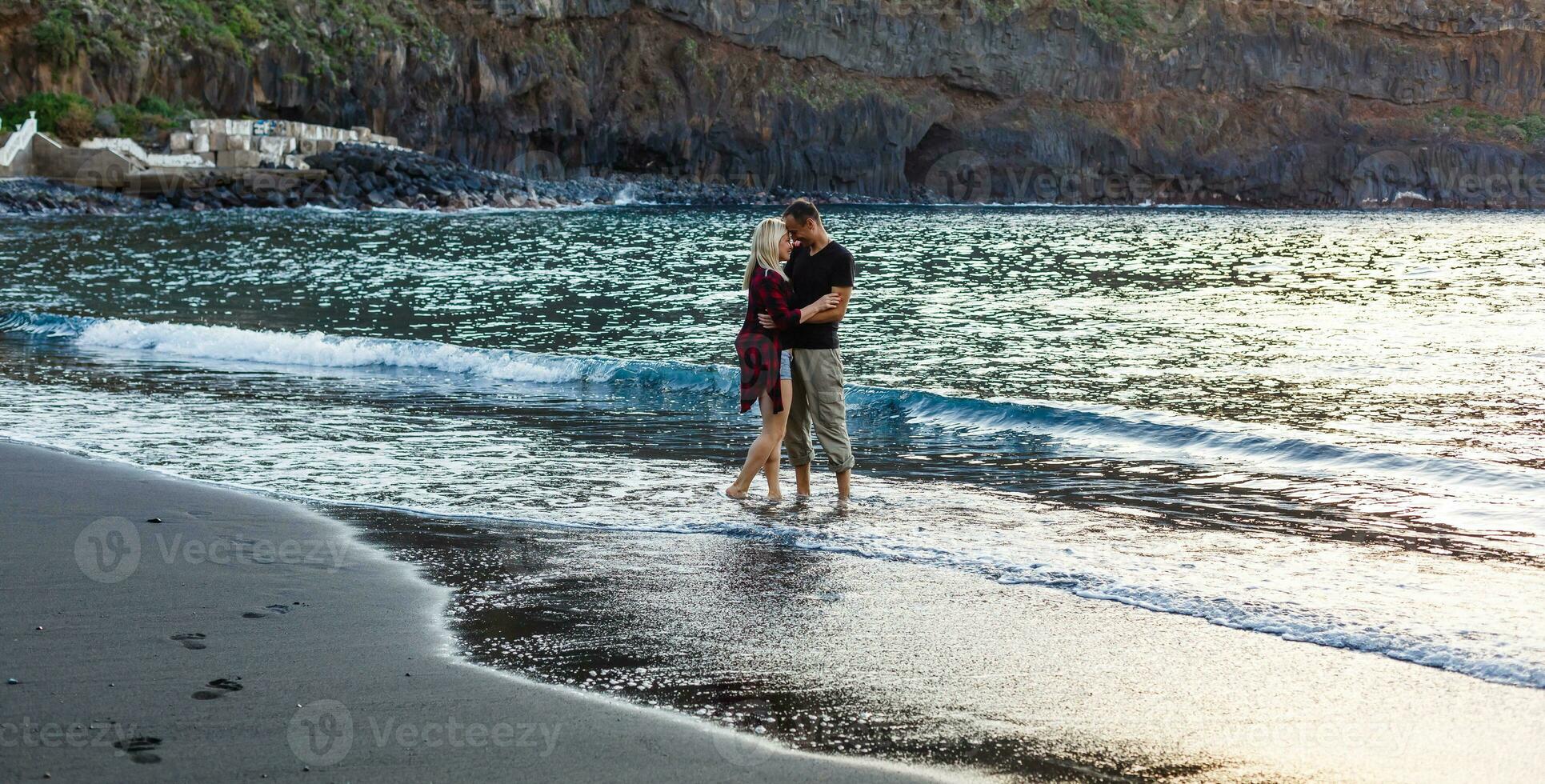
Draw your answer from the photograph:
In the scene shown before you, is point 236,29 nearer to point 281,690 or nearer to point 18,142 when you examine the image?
point 18,142

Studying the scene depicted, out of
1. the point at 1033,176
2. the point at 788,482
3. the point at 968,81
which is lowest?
Result: the point at 788,482

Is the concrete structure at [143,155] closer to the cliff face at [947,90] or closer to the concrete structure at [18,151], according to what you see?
the concrete structure at [18,151]

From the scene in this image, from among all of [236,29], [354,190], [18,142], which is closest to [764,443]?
[354,190]

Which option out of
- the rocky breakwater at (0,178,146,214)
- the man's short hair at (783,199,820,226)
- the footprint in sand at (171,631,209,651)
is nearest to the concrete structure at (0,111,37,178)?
the rocky breakwater at (0,178,146,214)

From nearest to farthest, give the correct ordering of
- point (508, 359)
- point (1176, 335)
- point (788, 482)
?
point (788, 482)
point (508, 359)
point (1176, 335)

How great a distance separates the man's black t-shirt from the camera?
723 cm

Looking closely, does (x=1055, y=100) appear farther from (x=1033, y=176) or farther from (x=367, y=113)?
(x=367, y=113)

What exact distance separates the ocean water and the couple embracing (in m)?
0.30

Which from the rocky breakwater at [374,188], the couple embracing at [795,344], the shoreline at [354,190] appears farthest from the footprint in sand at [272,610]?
the rocky breakwater at [374,188]

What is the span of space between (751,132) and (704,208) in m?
19.9

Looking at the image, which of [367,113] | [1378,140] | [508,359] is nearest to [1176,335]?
[508,359]

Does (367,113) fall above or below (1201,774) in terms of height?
above

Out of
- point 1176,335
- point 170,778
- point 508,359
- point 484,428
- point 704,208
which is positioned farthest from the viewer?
point 704,208

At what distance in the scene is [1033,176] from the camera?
4043 inches
